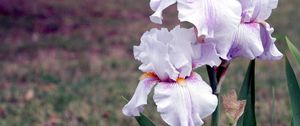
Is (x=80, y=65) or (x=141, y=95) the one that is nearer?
(x=141, y=95)

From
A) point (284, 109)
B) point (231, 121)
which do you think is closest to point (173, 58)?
point (231, 121)

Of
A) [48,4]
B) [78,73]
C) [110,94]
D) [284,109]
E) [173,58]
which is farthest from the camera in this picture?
[48,4]

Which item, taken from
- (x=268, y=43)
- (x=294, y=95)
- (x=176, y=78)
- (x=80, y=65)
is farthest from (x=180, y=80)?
(x=80, y=65)

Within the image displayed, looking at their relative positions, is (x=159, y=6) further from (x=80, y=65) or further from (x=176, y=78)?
(x=80, y=65)

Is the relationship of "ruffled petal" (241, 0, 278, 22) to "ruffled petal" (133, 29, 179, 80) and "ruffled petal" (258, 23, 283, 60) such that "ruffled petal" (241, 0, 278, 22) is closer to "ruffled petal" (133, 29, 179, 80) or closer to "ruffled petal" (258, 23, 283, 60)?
"ruffled petal" (258, 23, 283, 60)

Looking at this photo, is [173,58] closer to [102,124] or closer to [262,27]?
[262,27]

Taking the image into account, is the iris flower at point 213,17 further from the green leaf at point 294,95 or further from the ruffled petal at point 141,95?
the green leaf at point 294,95
